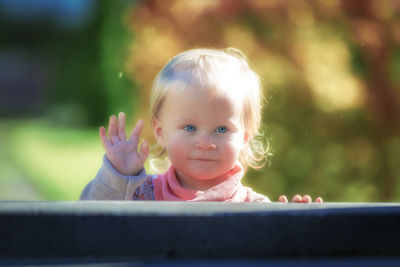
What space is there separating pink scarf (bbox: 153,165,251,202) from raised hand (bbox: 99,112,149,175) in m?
0.15

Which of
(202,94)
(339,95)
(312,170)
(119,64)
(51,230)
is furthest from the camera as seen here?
(119,64)

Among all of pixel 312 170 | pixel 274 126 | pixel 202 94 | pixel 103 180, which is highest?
pixel 202 94

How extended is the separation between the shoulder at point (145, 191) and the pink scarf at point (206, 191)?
2 centimetres

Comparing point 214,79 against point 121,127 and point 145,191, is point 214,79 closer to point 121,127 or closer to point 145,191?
point 121,127

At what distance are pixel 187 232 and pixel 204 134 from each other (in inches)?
43.3

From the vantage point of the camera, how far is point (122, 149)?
6.83ft

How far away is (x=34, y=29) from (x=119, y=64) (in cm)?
1817

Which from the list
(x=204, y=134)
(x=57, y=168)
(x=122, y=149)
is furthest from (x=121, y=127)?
(x=57, y=168)

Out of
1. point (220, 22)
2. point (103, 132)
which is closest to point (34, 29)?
point (220, 22)

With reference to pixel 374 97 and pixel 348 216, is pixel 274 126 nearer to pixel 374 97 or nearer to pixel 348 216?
pixel 374 97

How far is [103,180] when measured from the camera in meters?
2.06

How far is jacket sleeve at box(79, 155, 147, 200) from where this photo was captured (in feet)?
6.68

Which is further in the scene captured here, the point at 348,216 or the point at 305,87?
the point at 305,87

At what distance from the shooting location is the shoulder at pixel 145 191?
217cm
